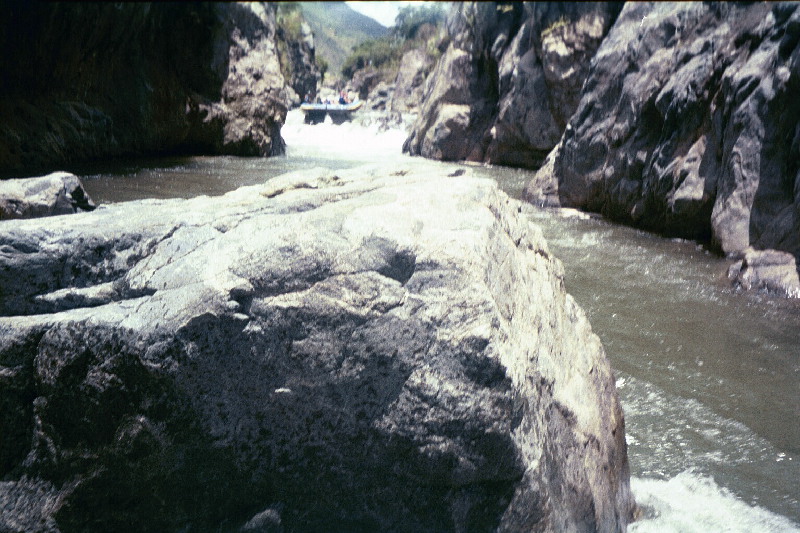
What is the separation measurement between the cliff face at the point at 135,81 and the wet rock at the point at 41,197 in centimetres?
569

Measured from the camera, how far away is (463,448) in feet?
5.14

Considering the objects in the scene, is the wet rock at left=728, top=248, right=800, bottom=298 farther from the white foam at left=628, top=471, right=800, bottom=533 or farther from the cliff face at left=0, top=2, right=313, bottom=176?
the cliff face at left=0, top=2, right=313, bottom=176

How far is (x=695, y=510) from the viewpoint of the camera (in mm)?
2400

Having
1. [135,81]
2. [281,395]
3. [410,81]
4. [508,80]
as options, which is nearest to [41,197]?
[281,395]

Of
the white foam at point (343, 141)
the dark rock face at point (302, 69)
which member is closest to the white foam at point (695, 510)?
the white foam at point (343, 141)

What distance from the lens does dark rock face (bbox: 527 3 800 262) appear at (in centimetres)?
561

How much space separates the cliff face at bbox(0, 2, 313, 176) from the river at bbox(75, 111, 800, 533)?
3998 millimetres

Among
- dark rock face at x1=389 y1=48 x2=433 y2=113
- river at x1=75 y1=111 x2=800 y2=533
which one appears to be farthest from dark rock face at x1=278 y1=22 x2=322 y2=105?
river at x1=75 y1=111 x2=800 y2=533

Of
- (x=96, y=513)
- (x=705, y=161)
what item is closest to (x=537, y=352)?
(x=96, y=513)

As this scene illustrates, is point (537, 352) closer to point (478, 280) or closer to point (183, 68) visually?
point (478, 280)

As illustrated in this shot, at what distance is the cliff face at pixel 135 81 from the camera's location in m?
9.87

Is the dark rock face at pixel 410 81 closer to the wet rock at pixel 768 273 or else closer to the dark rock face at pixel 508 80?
the dark rock face at pixel 508 80

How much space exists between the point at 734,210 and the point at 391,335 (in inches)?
216

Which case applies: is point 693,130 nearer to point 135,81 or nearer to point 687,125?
point 687,125
